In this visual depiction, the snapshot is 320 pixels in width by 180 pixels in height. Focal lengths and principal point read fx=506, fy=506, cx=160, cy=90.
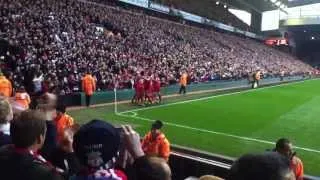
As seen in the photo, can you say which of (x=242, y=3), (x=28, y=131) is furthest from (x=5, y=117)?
(x=242, y=3)

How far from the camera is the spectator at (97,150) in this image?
2863mm

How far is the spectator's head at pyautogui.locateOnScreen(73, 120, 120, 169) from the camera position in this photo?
2.86 m

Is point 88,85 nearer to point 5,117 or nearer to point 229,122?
point 229,122

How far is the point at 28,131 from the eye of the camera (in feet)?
11.0

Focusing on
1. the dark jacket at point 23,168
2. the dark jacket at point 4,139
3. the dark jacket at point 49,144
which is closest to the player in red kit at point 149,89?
the dark jacket at point 49,144

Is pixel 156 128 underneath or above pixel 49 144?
underneath

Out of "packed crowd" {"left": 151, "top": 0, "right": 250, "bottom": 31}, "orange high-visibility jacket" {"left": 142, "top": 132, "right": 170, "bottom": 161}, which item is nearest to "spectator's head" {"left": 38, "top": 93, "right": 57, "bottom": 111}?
"orange high-visibility jacket" {"left": 142, "top": 132, "right": 170, "bottom": 161}

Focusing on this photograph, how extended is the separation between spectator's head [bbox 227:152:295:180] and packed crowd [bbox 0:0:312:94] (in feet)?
35.4

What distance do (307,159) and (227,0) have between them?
65.3 metres

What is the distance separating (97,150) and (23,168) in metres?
0.61

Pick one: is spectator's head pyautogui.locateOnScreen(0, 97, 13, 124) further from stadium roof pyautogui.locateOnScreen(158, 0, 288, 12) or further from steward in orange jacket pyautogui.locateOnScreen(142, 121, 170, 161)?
stadium roof pyautogui.locateOnScreen(158, 0, 288, 12)

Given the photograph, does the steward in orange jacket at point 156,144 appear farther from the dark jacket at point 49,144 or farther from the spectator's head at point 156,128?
the dark jacket at point 49,144

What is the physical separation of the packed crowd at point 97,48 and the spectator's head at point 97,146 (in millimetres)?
9978

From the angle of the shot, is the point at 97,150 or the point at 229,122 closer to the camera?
the point at 97,150
